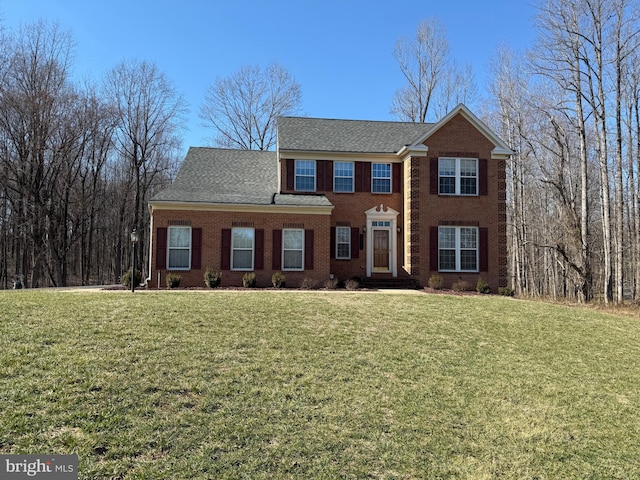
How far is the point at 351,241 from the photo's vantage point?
62.1 feet

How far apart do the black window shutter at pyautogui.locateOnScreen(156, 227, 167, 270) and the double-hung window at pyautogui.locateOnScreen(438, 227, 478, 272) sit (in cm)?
1168

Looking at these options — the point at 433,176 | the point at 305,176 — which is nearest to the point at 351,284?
the point at 305,176

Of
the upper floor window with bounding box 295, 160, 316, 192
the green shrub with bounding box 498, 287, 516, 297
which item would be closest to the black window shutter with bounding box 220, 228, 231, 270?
the upper floor window with bounding box 295, 160, 316, 192

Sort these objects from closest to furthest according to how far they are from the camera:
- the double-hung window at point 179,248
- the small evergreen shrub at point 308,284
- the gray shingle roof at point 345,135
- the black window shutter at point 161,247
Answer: the black window shutter at point 161,247
the small evergreen shrub at point 308,284
the double-hung window at point 179,248
the gray shingle roof at point 345,135

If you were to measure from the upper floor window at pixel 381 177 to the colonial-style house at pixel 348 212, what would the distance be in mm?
48

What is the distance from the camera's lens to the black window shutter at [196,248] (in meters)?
16.7

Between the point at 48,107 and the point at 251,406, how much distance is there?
92.1ft

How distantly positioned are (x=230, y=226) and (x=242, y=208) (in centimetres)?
90

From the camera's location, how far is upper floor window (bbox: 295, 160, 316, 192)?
62.4ft

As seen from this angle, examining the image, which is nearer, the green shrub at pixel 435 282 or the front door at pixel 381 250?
the green shrub at pixel 435 282

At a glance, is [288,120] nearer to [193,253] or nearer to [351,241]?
[351,241]

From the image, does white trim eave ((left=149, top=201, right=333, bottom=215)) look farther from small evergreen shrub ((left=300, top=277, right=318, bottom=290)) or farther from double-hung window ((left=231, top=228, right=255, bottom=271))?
small evergreen shrub ((left=300, top=277, right=318, bottom=290))

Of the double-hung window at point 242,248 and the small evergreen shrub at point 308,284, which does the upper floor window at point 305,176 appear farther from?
the small evergreen shrub at point 308,284

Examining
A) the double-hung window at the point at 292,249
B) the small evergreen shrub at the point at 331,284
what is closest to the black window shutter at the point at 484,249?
the small evergreen shrub at the point at 331,284
